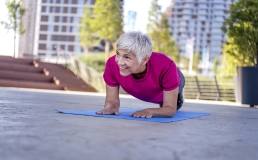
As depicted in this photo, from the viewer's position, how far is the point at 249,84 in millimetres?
9219

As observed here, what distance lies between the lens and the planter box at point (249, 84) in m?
9.07

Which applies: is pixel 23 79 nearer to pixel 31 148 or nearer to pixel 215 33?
pixel 31 148

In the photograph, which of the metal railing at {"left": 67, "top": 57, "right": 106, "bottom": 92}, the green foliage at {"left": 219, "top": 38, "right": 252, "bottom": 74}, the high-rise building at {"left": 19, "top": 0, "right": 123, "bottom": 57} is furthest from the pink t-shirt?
the high-rise building at {"left": 19, "top": 0, "right": 123, "bottom": 57}

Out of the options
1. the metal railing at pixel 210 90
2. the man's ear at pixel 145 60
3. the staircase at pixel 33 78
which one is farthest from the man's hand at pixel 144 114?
the metal railing at pixel 210 90

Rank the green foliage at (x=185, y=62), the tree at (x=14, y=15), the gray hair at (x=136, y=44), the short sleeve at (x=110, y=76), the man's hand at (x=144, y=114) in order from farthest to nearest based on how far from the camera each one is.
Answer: the green foliage at (x=185, y=62) < the tree at (x=14, y=15) < the short sleeve at (x=110, y=76) < the man's hand at (x=144, y=114) < the gray hair at (x=136, y=44)

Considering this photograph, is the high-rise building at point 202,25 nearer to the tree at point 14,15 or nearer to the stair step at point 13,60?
the tree at point 14,15

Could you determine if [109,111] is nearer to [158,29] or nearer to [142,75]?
[142,75]

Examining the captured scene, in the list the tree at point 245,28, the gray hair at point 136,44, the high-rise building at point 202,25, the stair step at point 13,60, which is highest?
the high-rise building at point 202,25

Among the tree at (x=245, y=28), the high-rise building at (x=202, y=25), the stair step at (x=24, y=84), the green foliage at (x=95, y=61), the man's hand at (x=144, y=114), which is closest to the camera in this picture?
the man's hand at (x=144, y=114)

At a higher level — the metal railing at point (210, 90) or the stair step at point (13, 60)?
the stair step at point (13, 60)

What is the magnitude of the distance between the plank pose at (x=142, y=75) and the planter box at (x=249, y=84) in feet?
19.0

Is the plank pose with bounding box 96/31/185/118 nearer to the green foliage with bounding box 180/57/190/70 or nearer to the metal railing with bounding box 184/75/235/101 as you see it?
the metal railing with bounding box 184/75/235/101

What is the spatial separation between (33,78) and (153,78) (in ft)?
50.9

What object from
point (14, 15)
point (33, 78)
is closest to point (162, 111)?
point (33, 78)
